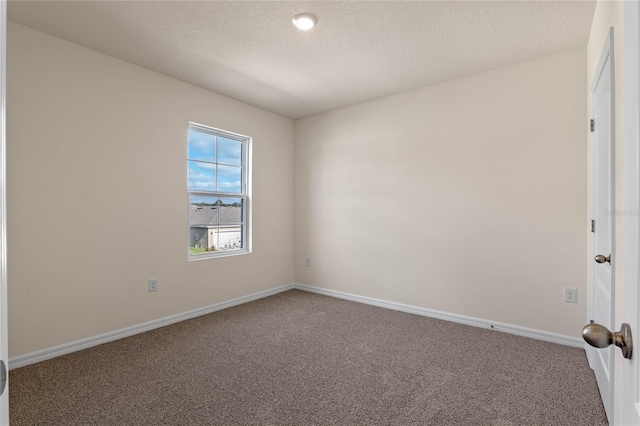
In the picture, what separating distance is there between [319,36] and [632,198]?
2.53 meters

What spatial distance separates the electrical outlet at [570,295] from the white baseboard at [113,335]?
3.33 m

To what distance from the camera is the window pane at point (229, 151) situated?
4.02 meters

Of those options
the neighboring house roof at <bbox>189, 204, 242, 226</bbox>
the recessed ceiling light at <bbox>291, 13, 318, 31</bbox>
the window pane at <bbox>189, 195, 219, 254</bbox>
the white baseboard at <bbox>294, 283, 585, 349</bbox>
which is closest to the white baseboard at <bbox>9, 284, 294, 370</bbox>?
the window pane at <bbox>189, 195, 219, 254</bbox>

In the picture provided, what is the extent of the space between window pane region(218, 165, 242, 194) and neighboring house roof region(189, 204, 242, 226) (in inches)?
9.1

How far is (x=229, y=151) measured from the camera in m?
4.13

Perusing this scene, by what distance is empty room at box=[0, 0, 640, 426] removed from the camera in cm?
209

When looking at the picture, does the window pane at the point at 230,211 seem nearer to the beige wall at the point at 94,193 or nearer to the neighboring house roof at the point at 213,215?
the neighboring house roof at the point at 213,215

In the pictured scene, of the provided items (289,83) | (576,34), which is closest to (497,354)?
(576,34)

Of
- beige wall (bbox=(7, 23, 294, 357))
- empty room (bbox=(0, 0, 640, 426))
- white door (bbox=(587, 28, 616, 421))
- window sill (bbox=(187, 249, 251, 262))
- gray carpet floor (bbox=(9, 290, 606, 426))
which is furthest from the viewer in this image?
window sill (bbox=(187, 249, 251, 262))

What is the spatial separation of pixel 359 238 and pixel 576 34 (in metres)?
2.83

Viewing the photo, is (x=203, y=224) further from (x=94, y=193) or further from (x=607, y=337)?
(x=607, y=337)

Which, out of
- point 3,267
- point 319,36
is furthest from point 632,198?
point 319,36

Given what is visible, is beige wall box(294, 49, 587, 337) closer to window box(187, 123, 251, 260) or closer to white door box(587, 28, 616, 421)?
white door box(587, 28, 616, 421)

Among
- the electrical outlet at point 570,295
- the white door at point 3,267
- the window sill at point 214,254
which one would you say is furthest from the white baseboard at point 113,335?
the electrical outlet at point 570,295
